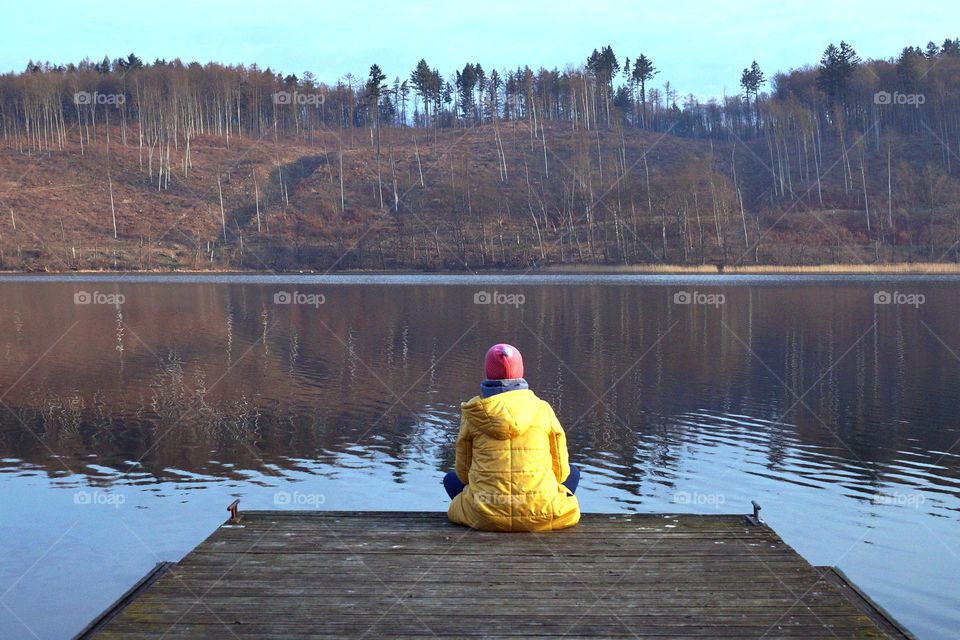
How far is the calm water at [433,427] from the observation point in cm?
1383

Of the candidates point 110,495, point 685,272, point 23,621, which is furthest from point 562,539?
point 685,272

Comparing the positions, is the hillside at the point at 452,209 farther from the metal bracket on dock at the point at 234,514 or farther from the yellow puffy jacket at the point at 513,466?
the yellow puffy jacket at the point at 513,466

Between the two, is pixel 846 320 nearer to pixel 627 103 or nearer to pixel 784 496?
pixel 784 496

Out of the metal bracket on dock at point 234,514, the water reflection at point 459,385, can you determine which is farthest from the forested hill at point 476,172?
the metal bracket on dock at point 234,514

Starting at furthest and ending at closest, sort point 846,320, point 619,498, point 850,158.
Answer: point 850,158, point 846,320, point 619,498

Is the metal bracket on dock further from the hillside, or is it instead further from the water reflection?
the hillside

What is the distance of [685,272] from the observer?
328 feet

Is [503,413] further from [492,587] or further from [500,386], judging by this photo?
[492,587]

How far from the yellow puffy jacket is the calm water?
4423mm

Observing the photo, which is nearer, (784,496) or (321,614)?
(321,614)

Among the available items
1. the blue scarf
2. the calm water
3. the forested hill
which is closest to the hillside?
the forested hill

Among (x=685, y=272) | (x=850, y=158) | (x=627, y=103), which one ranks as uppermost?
(x=627, y=103)

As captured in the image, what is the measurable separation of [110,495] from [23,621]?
556cm

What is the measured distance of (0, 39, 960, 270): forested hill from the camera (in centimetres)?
A: 10919
